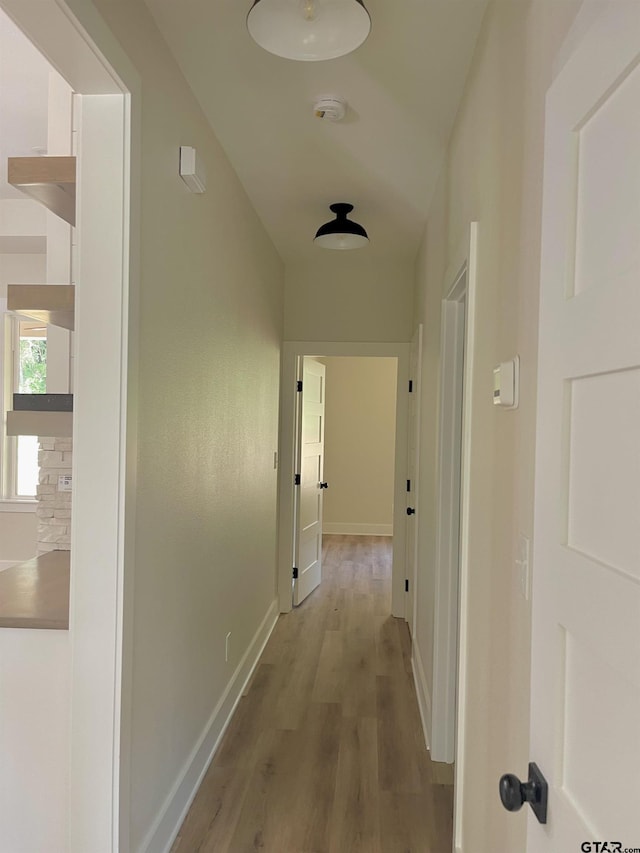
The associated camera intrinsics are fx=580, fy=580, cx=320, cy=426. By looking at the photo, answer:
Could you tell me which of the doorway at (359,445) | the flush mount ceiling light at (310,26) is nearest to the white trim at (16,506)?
the doorway at (359,445)

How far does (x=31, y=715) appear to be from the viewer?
1628 millimetres

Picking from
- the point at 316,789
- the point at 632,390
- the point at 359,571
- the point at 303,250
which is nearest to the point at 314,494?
the point at 359,571

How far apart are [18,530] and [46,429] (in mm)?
3689

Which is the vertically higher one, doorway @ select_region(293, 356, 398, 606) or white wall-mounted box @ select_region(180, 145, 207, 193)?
white wall-mounted box @ select_region(180, 145, 207, 193)

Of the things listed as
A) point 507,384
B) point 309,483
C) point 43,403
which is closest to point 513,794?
point 507,384

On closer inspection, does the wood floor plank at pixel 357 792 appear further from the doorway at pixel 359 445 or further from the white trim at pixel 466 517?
the doorway at pixel 359 445

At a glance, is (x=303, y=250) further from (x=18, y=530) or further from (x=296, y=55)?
(x=18, y=530)

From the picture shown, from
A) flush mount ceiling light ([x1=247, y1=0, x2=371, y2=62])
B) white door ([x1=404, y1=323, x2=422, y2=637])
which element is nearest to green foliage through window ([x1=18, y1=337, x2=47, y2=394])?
white door ([x1=404, y1=323, x2=422, y2=637])

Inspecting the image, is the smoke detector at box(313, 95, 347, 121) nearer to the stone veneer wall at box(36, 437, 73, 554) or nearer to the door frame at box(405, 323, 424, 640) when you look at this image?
the door frame at box(405, 323, 424, 640)

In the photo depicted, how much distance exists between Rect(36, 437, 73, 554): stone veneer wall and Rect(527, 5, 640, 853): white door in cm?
199

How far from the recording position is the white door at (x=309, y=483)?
15.1 ft

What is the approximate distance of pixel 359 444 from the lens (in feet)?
25.2

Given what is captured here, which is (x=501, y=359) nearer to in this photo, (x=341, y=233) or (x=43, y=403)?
(x=43, y=403)

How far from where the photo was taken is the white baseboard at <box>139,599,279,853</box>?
1889mm
